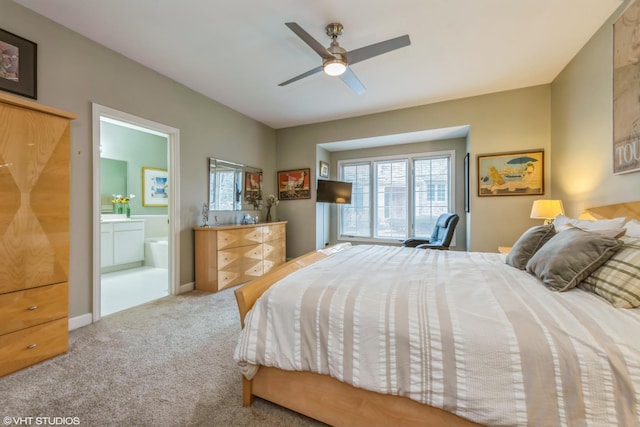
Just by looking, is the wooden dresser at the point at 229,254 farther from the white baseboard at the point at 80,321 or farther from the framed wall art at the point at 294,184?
the white baseboard at the point at 80,321

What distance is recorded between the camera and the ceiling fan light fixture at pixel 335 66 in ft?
7.19

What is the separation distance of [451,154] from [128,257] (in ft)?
20.2

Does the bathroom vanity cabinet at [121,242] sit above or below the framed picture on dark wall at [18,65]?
below

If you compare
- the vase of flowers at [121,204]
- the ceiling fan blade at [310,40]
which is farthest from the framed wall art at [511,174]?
the vase of flowers at [121,204]

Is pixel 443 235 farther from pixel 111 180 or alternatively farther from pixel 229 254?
pixel 111 180

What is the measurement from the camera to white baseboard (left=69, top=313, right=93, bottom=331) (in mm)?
2330

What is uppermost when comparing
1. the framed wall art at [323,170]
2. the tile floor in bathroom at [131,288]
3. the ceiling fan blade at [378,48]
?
the ceiling fan blade at [378,48]

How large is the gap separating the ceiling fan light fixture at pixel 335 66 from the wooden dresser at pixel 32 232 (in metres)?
2.10

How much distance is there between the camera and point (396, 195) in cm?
500

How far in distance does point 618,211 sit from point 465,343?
2173 mm

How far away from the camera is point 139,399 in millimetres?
1477

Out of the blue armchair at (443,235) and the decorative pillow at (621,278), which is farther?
the blue armchair at (443,235)

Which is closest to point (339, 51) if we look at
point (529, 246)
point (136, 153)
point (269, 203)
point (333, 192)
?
point (529, 246)

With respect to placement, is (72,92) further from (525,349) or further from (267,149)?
(525,349)
